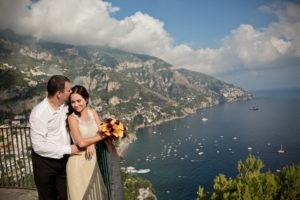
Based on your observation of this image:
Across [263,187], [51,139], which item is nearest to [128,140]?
[263,187]

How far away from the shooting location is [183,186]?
215ft

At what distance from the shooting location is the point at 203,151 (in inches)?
3752

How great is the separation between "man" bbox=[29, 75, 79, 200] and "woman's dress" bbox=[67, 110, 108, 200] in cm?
16

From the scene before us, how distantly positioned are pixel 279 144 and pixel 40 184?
98114 millimetres

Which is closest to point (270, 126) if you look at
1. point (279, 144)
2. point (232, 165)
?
Result: point (279, 144)

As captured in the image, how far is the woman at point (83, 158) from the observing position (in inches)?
123

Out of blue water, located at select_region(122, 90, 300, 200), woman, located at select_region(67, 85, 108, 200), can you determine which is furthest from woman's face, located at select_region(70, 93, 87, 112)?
blue water, located at select_region(122, 90, 300, 200)

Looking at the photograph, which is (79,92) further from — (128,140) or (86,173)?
(128,140)

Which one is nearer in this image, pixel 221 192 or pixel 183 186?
pixel 221 192

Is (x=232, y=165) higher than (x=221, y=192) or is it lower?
lower

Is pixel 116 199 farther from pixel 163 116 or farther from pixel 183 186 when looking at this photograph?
pixel 163 116

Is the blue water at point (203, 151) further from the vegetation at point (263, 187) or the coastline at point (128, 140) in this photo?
the vegetation at point (263, 187)

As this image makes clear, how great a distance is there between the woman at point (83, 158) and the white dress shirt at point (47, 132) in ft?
0.48

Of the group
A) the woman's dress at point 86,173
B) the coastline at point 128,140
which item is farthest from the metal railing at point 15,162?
the coastline at point 128,140
